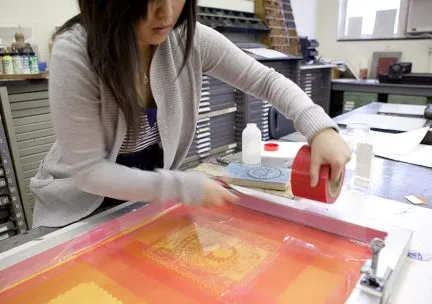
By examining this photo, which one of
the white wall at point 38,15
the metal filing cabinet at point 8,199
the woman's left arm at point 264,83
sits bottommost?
the metal filing cabinet at point 8,199

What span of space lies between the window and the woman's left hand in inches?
135

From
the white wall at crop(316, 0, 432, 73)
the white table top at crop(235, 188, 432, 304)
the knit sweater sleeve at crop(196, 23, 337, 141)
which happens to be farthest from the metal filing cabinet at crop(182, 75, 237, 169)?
the white wall at crop(316, 0, 432, 73)

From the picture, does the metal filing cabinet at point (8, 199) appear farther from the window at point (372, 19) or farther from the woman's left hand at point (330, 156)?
the window at point (372, 19)

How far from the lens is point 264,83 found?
91 centimetres

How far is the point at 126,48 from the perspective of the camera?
632 millimetres

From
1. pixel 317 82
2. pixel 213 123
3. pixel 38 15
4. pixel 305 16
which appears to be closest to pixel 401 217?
pixel 213 123

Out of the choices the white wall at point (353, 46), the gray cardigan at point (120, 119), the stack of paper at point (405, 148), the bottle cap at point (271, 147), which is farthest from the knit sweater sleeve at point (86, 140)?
the white wall at point (353, 46)

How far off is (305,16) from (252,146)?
10.1 feet

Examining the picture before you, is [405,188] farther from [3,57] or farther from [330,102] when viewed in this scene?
[330,102]

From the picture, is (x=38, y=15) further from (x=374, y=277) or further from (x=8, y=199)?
(x=374, y=277)

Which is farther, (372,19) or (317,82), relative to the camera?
(372,19)

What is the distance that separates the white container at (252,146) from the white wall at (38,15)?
1.17 m

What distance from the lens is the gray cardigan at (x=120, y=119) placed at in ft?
2.08

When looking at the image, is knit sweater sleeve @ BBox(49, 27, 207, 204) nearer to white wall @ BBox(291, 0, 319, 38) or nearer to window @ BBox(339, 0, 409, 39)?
white wall @ BBox(291, 0, 319, 38)
